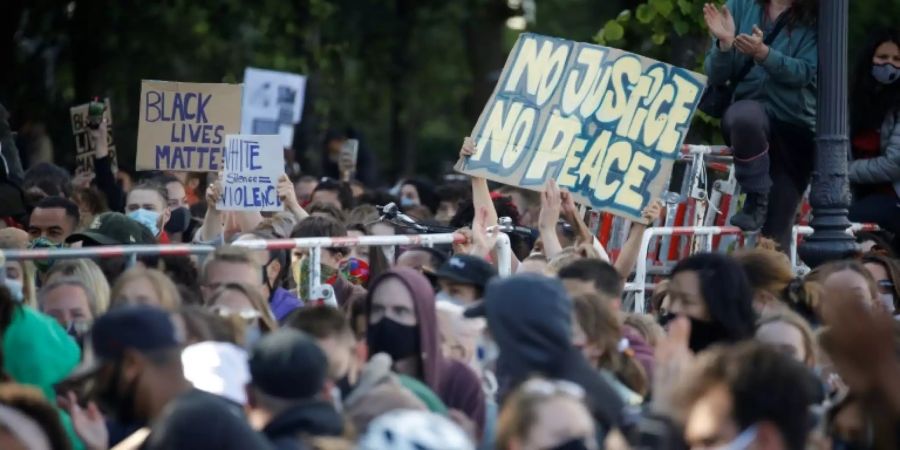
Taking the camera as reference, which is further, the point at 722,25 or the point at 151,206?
the point at 151,206

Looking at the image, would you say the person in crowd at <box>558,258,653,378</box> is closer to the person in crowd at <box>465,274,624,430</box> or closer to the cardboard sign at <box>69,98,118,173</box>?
the person in crowd at <box>465,274,624,430</box>

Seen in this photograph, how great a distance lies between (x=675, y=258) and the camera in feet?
38.9

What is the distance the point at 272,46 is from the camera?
24891mm

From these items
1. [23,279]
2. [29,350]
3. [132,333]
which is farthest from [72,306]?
[132,333]

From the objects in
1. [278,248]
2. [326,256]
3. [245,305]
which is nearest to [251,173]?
[326,256]

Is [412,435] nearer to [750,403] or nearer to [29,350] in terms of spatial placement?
[750,403]

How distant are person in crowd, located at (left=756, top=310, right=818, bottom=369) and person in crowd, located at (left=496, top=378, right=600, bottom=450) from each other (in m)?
1.84

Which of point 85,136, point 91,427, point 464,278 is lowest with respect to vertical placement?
point 91,427

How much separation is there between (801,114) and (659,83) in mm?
922

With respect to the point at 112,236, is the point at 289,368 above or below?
below

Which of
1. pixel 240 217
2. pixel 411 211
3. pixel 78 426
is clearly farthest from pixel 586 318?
pixel 411 211

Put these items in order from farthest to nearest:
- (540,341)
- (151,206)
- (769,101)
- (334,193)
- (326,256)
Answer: (334,193) → (151,206) → (769,101) → (326,256) → (540,341)

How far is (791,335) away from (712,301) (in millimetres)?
476

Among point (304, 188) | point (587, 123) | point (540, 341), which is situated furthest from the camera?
point (304, 188)
